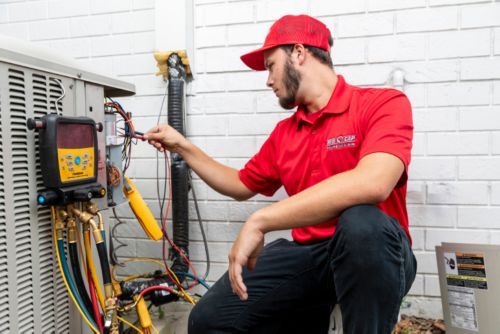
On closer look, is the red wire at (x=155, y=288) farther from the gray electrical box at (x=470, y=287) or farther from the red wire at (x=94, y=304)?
the gray electrical box at (x=470, y=287)

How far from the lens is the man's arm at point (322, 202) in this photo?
1003 millimetres

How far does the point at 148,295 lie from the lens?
134 cm

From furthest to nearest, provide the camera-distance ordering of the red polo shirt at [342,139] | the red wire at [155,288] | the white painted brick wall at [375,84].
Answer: the white painted brick wall at [375,84], the red wire at [155,288], the red polo shirt at [342,139]

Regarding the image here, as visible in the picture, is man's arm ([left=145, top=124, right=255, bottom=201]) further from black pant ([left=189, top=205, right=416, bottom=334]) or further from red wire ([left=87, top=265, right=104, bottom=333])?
red wire ([left=87, top=265, right=104, bottom=333])

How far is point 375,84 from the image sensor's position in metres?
1.77

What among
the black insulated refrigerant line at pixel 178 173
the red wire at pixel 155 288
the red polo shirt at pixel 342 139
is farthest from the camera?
the black insulated refrigerant line at pixel 178 173

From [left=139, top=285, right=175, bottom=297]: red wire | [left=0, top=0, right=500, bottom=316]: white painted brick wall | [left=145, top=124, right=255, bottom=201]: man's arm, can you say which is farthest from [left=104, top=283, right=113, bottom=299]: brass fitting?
[left=0, top=0, right=500, bottom=316]: white painted brick wall

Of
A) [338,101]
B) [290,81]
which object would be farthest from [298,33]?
[338,101]

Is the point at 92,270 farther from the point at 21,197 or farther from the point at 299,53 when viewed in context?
the point at 299,53

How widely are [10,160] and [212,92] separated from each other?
3.70 feet

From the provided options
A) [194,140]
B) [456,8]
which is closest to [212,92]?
[194,140]

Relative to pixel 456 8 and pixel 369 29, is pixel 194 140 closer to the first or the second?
pixel 369 29

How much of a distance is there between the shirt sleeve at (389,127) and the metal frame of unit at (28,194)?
0.86 metres

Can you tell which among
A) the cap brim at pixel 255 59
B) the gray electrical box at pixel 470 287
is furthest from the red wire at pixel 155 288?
the gray electrical box at pixel 470 287
